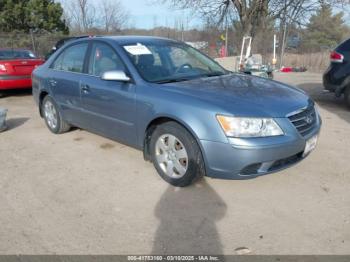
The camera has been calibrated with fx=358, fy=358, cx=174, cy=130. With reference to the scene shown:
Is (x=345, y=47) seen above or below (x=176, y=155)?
above

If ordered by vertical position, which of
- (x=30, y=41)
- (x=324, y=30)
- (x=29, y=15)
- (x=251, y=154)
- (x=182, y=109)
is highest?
(x=29, y=15)

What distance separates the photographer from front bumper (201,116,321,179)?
10.7 feet

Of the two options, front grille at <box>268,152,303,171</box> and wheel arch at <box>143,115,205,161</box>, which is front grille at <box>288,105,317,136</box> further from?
wheel arch at <box>143,115,205,161</box>

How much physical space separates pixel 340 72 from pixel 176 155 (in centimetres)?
538

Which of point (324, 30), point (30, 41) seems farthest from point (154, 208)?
point (324, 30)

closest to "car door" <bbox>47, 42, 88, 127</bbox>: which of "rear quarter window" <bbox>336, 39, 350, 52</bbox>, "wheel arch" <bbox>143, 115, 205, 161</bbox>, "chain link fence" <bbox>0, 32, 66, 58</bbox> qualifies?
"wheel arch" <bbox>143, 115, 205, 161</bbox>

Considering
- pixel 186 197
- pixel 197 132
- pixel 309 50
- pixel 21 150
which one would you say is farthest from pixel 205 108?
pixel 309 50

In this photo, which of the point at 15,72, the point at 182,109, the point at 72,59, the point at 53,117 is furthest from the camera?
the point at 15,72

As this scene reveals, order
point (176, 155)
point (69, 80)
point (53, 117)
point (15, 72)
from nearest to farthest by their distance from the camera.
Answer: point (176, 155) → point (69, 80) → point (53, 117) → point (15, 72)

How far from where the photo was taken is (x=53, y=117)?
19.3 feet

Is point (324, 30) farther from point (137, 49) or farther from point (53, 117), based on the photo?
point (137, 49)

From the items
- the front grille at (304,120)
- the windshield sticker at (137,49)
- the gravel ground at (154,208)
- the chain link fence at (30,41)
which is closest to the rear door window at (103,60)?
the windshield sticker at (137,49)

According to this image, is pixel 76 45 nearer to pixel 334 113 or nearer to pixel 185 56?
pixel 185 56

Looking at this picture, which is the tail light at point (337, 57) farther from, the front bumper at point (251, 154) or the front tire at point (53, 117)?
the front tire at point (53, 117)
